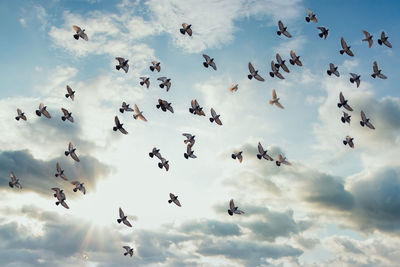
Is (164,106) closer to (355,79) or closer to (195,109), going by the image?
(195,109)

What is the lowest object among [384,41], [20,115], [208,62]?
[20,115]

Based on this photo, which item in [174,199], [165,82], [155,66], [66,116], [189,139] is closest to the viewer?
[189,139]

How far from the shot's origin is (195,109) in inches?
2522

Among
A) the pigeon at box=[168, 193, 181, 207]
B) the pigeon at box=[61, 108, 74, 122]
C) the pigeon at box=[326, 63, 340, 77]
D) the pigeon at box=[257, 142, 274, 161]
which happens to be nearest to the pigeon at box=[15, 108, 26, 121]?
the pigeon at box=[61, 108, 74, 122]

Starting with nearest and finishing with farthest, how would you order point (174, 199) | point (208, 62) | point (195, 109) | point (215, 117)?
point (195, 109)
point (215, 117)
point (208, 62)
point (174, 199)

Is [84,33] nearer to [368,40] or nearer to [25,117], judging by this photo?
[25,117]

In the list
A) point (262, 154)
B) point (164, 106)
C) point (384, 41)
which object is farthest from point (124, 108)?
point (384, 41)

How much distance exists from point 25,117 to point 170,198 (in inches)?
1345

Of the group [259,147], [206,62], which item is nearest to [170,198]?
[259,147]

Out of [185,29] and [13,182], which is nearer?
[185,29]

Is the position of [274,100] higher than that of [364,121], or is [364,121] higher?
[274,100]

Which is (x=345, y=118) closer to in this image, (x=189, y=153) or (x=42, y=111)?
(x=189, y=153)

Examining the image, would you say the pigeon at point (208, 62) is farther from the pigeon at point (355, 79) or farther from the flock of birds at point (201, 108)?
the pigeon at point (355, 79)

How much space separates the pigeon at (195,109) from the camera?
210 ft
